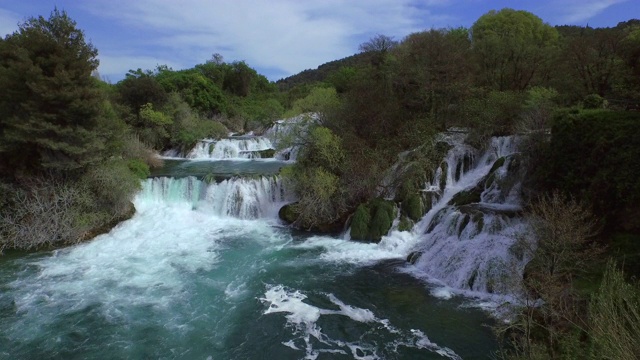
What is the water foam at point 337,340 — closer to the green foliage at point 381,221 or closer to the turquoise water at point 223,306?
the turquoise water at point 223,306

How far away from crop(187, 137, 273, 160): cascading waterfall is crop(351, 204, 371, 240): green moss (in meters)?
15.9

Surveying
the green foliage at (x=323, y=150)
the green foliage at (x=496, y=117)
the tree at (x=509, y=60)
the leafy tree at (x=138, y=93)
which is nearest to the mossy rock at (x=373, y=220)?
the green foliage at (x=323, y=150)

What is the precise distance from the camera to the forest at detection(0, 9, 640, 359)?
10117 millimetres

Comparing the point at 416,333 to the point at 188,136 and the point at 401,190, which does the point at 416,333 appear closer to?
the point at 401,190

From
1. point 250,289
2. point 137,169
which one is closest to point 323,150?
point 250,289

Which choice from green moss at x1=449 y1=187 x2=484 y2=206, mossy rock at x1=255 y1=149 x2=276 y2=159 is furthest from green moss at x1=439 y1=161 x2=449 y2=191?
mossy rock at x1=255 y1=149 x2=276 y2=159

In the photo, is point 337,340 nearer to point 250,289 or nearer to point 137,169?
point 250,289

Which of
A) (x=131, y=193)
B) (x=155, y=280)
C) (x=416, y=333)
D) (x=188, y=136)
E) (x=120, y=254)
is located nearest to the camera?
(x=416, y=333)

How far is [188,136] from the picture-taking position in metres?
31.2

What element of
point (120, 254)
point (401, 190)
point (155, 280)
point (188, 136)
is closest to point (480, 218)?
point (401, 190)

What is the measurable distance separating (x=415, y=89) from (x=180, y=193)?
51.6 ft

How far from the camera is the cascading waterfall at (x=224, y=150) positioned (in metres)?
30.6

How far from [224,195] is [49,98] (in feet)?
28.4

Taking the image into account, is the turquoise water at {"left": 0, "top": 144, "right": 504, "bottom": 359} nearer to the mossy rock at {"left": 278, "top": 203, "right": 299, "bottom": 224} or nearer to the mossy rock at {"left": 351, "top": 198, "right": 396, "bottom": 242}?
the mossy rock at {"left": 351, "top": 198, "right": 396, "bottom": 242}
